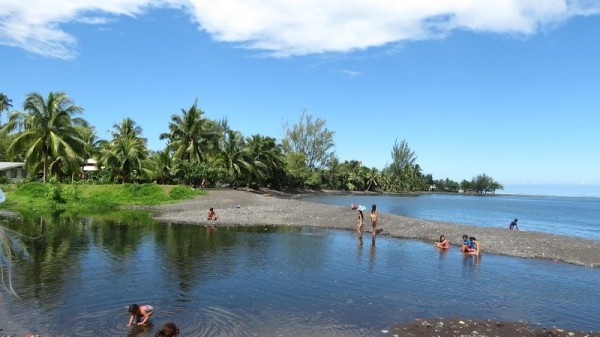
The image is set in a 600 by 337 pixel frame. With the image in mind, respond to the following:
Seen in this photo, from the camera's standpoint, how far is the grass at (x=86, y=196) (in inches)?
1933

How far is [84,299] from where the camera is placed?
15.2 m

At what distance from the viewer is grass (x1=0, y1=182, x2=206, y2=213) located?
4909 centimetres

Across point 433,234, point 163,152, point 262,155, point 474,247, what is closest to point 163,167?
point 163,152

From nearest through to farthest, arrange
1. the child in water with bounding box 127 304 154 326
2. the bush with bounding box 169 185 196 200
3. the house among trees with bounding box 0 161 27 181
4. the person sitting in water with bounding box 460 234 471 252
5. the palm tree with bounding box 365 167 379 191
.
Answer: the child in water with bounding box 127 304 154 326 → the person sitting in water with bounding box 460 234 471 252 → the bush with bounding box 169 185 196 200 → the house among trees with bounding box 0 161 27 181 → the palm tree with bounding box 365 167 379 191

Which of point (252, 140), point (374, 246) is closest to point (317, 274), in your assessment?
point (374, 246)

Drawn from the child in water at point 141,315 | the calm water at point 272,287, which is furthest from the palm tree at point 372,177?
the child in water at point 141,315

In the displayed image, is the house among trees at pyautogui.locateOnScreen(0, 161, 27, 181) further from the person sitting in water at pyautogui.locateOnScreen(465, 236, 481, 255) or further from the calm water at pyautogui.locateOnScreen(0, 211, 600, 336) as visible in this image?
the person sitting in water at pyautogui.locateOnScreen(465, 236, 481, 255)

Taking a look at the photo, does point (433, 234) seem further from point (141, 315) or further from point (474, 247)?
point (141, 315)

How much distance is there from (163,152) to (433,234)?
52938mm

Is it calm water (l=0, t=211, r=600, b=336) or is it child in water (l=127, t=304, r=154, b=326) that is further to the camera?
calm water (l=0, t=211, r=600, b=336)

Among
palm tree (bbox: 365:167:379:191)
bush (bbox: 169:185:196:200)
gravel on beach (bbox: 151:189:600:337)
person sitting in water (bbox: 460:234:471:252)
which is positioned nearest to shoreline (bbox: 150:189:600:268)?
gravel on beach (bbox: 151:189:600:337)

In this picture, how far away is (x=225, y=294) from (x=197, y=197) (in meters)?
44.1

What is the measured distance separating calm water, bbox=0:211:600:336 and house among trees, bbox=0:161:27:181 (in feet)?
177

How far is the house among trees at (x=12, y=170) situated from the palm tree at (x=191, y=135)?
25054 mm
